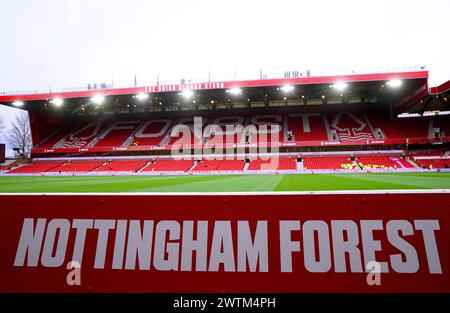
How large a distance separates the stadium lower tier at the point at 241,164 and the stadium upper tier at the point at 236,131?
200 centimetres

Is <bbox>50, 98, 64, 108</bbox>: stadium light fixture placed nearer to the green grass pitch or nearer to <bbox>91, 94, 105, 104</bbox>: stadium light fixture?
<bbox>91, 94, 105, 104</bbox>: stadium light fixture

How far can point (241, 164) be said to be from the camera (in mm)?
34000

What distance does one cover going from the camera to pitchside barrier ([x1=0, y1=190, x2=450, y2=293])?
2.66 metres

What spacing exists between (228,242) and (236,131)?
37090 mm

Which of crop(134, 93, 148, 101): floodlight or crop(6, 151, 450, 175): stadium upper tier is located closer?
crop(6, 151, 450, 175): stadium upper tier

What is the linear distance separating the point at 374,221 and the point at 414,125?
4105cm

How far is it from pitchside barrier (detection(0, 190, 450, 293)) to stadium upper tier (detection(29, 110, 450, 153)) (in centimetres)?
3363

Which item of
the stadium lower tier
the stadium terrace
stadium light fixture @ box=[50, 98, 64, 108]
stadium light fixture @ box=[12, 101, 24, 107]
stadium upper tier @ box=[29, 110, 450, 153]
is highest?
stadium light fixture @ box=[50, 98, 64, 108]

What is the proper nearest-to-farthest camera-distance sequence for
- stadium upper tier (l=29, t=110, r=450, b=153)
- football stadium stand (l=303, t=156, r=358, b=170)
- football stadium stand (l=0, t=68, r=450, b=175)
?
football stadium stand (l=303, t=156, r=358, b=170) → football stadium stand (l=0, t=68, r=450, b=175) → stadium upper tier (l=29, t=110, r=450, b=153)

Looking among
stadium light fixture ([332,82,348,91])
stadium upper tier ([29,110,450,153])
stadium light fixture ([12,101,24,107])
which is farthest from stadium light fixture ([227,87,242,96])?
stadium light fixture ([12,101,24,107])

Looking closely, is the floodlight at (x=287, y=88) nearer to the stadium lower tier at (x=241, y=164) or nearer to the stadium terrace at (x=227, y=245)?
the stadium lower tier at (x=241, y=164)

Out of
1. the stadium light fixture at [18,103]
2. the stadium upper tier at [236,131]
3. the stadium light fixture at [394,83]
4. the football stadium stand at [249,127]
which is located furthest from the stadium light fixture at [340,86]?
the stadium light fixture at [18,103]

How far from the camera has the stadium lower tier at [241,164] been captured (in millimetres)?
30625
